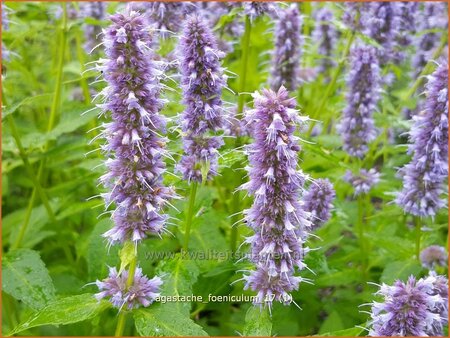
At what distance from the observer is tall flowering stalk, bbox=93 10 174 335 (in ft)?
9.34

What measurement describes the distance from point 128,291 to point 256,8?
223cm

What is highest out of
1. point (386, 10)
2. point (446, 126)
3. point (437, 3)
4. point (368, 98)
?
point (437, 3)

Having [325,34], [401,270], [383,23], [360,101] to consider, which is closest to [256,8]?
[360,101]

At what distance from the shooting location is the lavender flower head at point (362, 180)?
192 inches

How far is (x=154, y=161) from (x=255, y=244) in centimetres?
72

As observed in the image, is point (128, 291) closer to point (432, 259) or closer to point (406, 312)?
point (406, 312)

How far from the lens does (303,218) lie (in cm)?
309

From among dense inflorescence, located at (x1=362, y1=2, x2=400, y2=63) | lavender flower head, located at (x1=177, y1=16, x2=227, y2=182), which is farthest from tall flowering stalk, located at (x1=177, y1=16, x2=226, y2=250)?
dense inflorescence, located at (x1=362, y1=2, x2=400, y2=63)

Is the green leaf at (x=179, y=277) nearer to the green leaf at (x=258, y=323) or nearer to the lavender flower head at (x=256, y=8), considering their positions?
the green leaf at (x=258, y=323)

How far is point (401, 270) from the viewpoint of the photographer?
4.19 metres

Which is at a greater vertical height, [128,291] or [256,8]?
[256,8]

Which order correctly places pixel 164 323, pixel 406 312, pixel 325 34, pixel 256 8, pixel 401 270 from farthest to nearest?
pixel 325 34 < pixel 256 8 < pixel 401 270 < pixel 164 323 < pixel 406 312

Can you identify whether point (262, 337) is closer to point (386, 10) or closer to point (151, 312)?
point (151, 312)

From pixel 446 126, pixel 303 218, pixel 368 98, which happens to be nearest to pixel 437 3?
pixel 368 98
